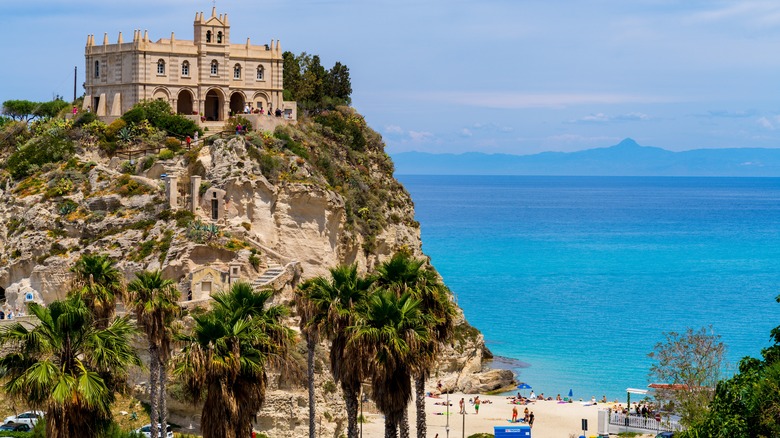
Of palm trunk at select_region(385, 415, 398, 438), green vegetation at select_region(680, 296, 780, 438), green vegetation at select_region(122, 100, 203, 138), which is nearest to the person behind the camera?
green vegetation at select_region(680, 296, 780, 438)

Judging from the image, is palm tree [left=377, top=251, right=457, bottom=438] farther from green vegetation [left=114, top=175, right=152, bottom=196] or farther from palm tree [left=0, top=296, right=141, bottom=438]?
green vegetation [left=114, top=175, right=152, bottom=196]

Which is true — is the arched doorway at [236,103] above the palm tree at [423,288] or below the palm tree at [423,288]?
above

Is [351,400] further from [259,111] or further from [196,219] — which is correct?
[259,111]

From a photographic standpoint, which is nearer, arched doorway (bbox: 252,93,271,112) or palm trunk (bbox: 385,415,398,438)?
palm trunk (bbox: 385,415,398,438)

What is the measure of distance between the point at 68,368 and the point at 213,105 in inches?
2046

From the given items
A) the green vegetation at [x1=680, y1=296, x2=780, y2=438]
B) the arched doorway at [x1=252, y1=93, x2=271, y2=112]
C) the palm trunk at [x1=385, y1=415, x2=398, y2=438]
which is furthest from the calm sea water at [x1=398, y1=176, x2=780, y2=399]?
the green vegetation at [x1=680, y1=296, x2=780, y2=438]

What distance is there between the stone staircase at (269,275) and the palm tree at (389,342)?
2589 cm

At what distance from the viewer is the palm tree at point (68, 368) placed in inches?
1105

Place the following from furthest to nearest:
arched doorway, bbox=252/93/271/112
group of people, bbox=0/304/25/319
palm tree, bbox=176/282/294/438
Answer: arched doorway, bbox=252/93/271/112, group of people, bbox=0/304/25/319, palm tree, bbox=176/282/294/438

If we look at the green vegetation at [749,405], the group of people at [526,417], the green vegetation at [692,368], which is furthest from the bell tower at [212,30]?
Answer: the green vegetation at [749,405]

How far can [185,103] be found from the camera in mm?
78062

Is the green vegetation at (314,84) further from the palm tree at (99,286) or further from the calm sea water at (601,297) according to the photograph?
the palm tree at (99,286)

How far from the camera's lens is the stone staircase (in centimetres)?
6188

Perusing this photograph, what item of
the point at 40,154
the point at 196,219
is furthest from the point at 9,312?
the point at 40,154
